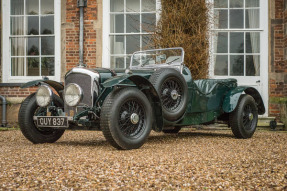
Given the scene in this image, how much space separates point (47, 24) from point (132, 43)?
195 centimetres

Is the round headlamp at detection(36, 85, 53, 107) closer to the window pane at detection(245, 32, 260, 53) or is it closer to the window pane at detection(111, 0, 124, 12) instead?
the window pane at detection(111, 0, 124, 12)

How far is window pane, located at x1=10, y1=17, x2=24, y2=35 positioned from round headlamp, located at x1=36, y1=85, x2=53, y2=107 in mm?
4534

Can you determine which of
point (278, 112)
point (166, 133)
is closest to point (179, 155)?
point (166, 133)

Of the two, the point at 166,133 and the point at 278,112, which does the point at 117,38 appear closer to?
the point at 166,133

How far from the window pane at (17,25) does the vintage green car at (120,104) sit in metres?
4.14

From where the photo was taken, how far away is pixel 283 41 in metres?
8.28

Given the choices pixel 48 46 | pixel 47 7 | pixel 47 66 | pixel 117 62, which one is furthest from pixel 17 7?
pixel 117 62

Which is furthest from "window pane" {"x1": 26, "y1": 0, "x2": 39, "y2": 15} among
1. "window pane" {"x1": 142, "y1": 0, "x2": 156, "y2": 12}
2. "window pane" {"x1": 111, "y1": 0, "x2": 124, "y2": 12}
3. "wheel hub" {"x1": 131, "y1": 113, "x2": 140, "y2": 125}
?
"wheel hub" {"x1": 131, "y1": 113, "x2": 140, "y2": 125}

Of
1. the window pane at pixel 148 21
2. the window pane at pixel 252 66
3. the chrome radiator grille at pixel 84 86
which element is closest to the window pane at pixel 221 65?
the window pane at pixel 252 66

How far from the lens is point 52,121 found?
15.4 ft

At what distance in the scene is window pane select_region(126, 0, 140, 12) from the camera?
8.67 m

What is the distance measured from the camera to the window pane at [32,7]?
29.3ft

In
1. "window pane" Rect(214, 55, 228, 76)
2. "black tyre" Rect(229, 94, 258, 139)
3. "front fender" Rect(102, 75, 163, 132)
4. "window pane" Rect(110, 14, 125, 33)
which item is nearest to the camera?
"front fender" Rect(102, 75, 163, 132)

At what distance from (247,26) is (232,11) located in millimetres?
443
